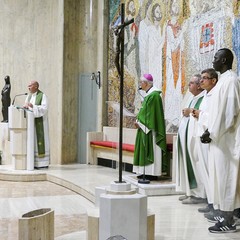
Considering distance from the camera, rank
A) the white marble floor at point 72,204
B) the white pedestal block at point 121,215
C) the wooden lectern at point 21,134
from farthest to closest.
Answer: the wooden lectern at point 21,134
the white marble floor at point 72,204
the white pedestal block at point 121,215

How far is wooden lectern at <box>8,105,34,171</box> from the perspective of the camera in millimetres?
9141

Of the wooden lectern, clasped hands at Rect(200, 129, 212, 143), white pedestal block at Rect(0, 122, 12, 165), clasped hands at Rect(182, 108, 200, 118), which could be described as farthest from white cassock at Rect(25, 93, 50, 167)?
clasped hands at Rect(200, 129, 212, 143)

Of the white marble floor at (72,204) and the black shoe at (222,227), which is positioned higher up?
the black shoe at (222,227)

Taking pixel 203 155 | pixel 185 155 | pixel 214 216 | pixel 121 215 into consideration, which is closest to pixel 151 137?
pixel 185 155

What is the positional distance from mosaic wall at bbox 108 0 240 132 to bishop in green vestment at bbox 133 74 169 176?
A: 49 cm

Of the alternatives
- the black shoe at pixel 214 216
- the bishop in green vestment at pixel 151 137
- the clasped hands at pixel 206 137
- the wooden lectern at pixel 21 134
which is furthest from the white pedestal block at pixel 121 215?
the wooden lectern at pixel 21 134

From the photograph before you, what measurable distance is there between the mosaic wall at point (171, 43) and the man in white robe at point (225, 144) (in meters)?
2.18

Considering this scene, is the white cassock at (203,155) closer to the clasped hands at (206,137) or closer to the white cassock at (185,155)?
the white cassock at (185,155)

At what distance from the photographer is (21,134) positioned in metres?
9.26

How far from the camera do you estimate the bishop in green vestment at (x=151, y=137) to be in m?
7.27

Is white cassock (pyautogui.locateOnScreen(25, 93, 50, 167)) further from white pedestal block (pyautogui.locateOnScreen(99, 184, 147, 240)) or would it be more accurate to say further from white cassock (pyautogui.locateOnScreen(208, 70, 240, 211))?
white pedestal block (pyautogui.locateOnScreen(99, 184, 147, 240))

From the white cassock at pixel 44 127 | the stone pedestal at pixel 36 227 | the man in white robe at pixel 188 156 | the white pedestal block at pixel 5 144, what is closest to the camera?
the stone pedestal at pixel 36 227

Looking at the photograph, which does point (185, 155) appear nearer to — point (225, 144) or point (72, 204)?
point (225, 144)

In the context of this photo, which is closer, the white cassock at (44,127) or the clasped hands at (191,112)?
the clasped hands at (191,112)
